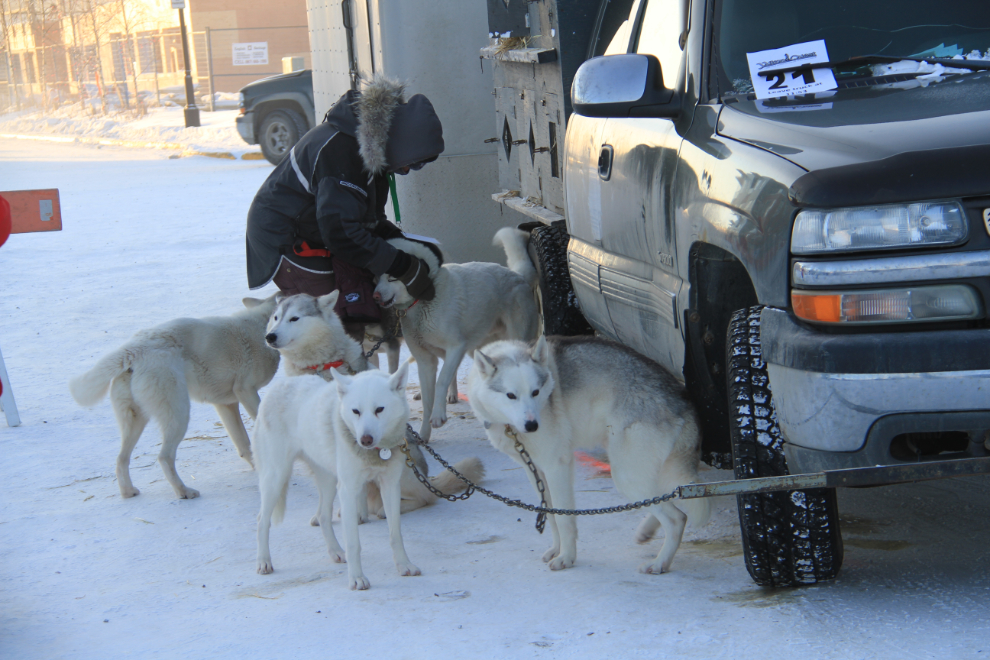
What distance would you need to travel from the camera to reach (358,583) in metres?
3.68

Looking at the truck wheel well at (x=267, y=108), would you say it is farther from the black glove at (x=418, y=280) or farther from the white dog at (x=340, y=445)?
the white dog at (x=340, y=445)

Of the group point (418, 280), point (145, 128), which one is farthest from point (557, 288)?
point (145, 128)

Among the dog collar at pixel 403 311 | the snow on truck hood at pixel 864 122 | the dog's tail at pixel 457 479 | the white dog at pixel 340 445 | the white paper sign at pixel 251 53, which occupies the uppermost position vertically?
the white paper sign at pixel 251 53

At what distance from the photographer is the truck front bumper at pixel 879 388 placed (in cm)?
243

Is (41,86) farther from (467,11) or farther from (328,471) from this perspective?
(328,471)

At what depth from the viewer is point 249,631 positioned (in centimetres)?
330

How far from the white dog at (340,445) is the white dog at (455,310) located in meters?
1.52

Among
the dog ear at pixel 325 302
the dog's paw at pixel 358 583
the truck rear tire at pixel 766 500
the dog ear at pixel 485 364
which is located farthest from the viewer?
the dog ear at pixel 325 302

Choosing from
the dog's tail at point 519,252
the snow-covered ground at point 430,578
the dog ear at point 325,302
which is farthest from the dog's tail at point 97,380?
the dog's tail at point 519,252

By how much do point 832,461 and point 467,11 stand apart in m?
6.83

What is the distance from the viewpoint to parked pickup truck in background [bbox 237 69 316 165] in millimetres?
19953

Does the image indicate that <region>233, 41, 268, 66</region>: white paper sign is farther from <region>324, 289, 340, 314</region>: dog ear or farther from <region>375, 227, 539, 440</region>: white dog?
<region>324, 289, 340, 314</region>: dog ear

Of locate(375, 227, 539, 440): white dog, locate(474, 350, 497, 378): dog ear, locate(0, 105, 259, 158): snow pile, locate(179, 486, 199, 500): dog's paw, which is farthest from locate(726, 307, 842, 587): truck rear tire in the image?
locate(0, 105, 259, 158): snow pile

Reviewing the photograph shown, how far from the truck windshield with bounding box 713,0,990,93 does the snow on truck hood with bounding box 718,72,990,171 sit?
0.24 metres
